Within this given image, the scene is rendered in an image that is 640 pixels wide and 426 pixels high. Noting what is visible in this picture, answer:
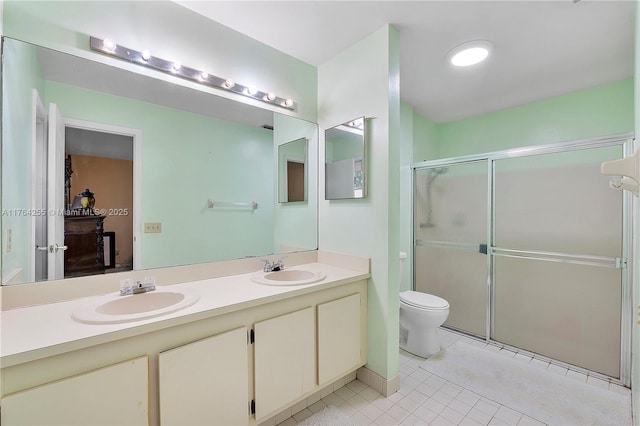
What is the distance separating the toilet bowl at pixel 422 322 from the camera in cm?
219

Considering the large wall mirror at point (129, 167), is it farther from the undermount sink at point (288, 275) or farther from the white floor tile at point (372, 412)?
the white floor tile at point (372, 412)

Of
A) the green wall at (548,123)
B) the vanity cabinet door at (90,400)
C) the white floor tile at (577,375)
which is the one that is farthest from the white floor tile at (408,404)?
the green wall at (548,123)

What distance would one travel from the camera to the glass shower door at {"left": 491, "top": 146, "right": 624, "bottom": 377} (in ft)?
6.60

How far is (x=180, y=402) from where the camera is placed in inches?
43.5

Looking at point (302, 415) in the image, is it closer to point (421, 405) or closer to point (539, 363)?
point (421, 405)

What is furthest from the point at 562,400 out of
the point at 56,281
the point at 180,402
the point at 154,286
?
the point at 56,281

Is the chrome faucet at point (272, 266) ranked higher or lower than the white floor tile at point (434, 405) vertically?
higher

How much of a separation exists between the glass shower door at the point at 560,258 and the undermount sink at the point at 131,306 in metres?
2.63

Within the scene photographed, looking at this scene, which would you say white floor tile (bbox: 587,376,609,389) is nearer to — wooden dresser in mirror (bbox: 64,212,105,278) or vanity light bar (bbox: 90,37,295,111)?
vanity light bar (bbox: 90,37,295,111)

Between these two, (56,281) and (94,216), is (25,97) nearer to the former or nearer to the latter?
(94,216)

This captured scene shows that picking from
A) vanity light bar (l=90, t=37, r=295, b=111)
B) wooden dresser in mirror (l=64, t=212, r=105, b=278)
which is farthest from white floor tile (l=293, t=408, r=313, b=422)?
vanity light bar (l=90, t=37, r=295, b=111)

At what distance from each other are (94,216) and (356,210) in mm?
1533

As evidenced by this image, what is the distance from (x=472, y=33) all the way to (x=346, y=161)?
118 cm

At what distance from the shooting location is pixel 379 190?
6.00ft
